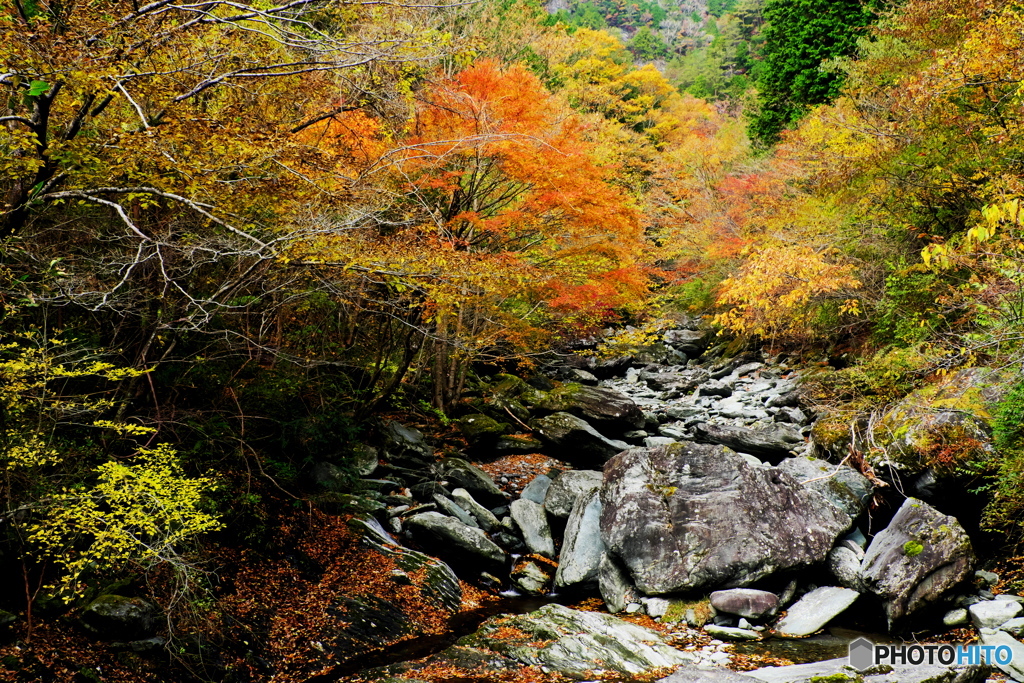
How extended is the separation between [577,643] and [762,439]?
6857mm

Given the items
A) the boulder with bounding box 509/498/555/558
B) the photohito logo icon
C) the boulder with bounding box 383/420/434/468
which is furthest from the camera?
the boulder with bounding box 383/420/434/468

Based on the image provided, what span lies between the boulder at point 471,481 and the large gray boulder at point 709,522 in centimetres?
236

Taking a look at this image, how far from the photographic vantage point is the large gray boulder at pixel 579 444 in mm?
12406

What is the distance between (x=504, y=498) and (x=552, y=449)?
8.06 feet

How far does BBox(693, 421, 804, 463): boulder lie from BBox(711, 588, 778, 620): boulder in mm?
4634

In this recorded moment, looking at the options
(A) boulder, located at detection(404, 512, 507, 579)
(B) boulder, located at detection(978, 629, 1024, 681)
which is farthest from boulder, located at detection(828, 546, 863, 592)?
(A) boulder, located at detection(404, 512, 507, 579)

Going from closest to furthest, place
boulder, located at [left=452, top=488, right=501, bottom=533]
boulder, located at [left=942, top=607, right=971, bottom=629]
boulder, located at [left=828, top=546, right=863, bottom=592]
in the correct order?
boulder, located at [left=942, top=607, right=971, bottom=629] → boulder, located at [left=828, top=546, right=863, bottom=592] → boulder, located at [left=452, top=488, right=501, bottom=533]

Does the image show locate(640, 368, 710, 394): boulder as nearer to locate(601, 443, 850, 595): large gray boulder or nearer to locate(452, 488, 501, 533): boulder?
locate(452, 488, 501, 533): boulder

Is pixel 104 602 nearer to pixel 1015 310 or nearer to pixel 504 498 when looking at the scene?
pixel 504 498

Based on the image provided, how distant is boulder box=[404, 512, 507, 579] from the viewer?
8.20 meters

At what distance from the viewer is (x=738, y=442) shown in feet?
37.8

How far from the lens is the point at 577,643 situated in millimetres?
5785

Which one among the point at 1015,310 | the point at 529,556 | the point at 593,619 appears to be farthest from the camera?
the point at 529,556

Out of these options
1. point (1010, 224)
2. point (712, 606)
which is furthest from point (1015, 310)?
point (712, 606)
